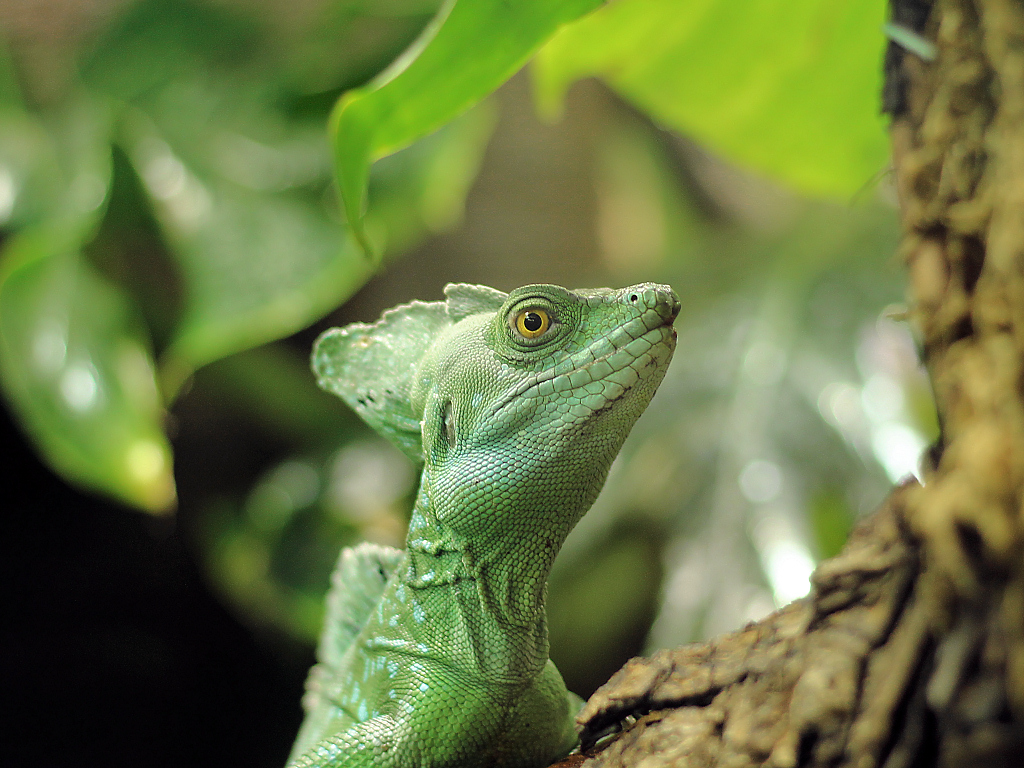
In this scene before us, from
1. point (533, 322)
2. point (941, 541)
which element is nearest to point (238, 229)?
point (533, 322)

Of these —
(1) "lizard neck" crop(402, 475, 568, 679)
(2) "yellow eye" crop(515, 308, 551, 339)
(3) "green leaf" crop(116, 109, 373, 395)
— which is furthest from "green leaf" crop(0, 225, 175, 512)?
(2) "yellow eye" crop(515, 308, 551, 339)

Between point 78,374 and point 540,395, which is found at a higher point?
point 78,374

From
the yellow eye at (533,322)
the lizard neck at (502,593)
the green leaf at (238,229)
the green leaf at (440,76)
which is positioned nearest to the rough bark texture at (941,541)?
the lizard neck at (502,593)

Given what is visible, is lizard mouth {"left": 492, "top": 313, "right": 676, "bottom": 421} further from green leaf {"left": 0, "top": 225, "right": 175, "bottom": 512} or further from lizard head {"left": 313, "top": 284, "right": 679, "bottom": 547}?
green leaf {"left": 0, "top": 225, "right": 175, "bottom": 512}

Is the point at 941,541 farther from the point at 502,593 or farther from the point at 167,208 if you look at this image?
the point at 167,208

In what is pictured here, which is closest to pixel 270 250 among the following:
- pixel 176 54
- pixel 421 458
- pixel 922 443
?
pixel 176 54

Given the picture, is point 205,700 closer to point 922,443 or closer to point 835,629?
point 922,443

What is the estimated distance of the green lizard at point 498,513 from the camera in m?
1.47

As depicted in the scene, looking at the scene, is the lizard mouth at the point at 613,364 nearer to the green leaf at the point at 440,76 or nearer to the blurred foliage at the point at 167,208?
the green leaf at the point at 440,76

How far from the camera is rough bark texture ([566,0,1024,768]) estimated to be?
2.34 feet

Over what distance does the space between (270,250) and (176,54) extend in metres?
1.43

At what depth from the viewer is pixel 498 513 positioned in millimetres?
1509

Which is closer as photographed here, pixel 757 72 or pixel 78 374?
pixel 757 72

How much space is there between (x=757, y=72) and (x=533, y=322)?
109 cm
